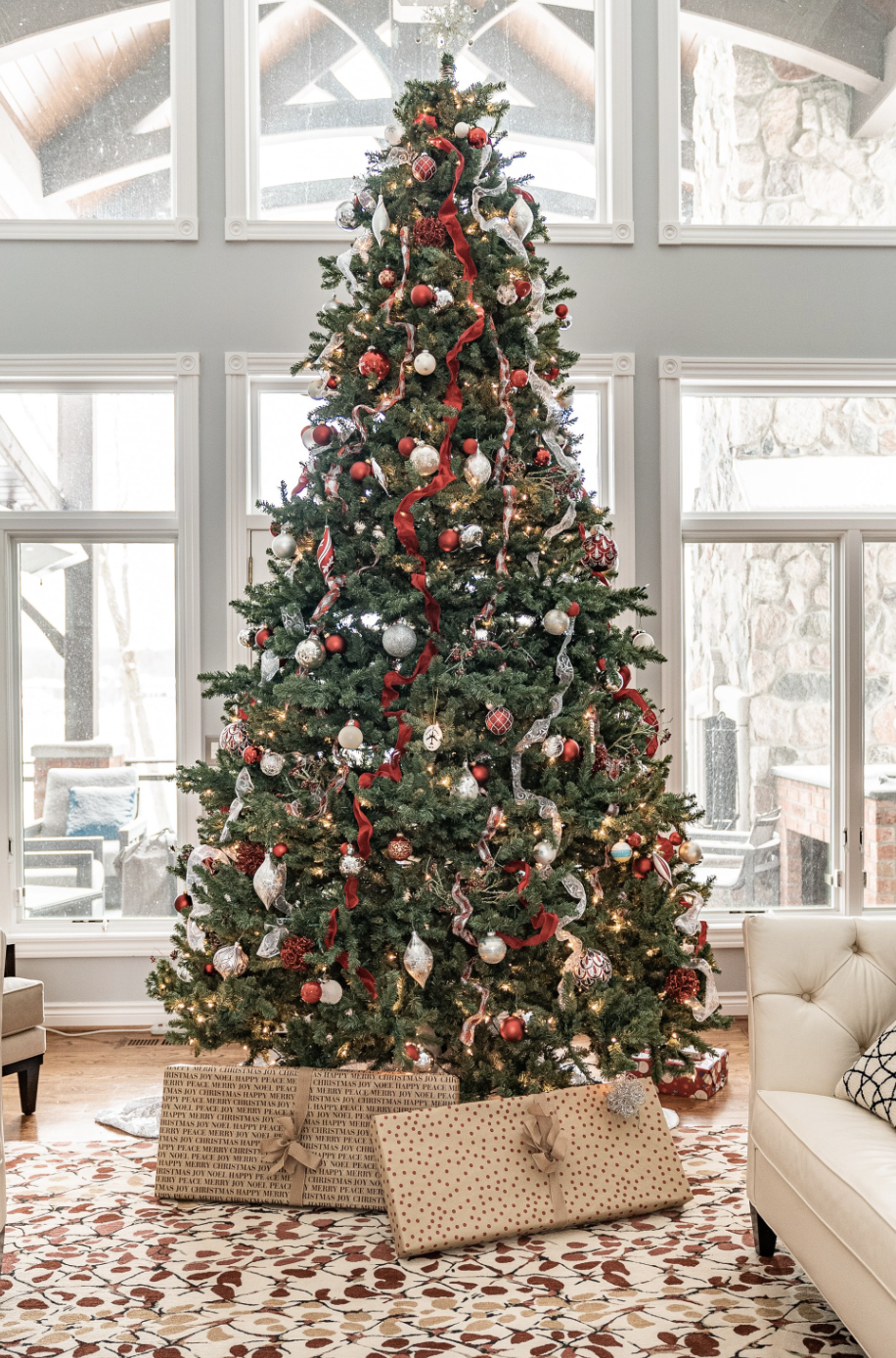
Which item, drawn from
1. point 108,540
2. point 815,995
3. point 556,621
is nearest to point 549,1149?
point 815,995

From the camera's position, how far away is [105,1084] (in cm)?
367

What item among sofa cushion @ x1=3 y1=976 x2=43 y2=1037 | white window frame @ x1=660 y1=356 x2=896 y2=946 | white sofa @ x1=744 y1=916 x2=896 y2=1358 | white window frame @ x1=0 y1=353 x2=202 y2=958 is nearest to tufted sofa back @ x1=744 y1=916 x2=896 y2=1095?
white sofa @ x1=744 y1=916 x2=896 y2=1358

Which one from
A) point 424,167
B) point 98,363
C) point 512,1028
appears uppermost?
point 424,167

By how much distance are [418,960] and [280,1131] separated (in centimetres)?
57

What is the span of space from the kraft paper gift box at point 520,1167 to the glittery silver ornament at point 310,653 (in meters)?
1.16

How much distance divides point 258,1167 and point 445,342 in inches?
88.1

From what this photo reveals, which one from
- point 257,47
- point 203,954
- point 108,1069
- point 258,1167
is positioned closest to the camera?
point 258,1167

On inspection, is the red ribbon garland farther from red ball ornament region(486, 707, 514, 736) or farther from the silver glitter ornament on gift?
the silver glitter ornament on gift

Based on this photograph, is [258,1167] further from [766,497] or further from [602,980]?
[766,497]

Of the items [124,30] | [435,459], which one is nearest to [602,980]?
[435,459]

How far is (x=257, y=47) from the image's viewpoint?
4.32 m

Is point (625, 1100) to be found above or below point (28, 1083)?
above

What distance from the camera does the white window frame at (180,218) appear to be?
13.8 feet

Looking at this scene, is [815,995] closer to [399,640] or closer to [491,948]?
[491,948]
